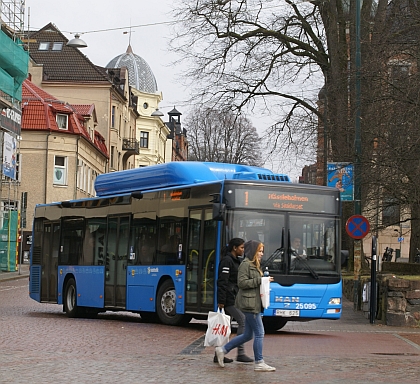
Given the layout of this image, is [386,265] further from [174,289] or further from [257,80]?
[174,289]

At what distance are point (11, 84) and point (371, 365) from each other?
37.6 meters

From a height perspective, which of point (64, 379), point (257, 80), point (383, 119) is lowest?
point (64, 379)

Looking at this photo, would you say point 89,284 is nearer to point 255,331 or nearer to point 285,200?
point 285,200

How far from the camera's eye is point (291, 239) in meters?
17.8

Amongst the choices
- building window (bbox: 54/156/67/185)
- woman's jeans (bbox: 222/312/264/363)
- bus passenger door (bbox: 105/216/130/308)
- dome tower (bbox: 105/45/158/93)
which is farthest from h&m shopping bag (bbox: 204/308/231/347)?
dome tower (bbox: 105/45/158/93)

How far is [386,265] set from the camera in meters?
36.4

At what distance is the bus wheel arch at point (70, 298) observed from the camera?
74.5ft

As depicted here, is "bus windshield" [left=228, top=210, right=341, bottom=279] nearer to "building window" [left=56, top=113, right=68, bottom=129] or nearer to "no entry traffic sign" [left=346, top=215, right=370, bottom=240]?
"no entry traffic sign" [left=346, top=215, right=370, bottom=240]

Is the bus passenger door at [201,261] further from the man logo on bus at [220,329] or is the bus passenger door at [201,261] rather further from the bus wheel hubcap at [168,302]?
the man logo on bus at [220,329]

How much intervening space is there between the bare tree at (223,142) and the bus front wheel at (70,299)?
56.4m

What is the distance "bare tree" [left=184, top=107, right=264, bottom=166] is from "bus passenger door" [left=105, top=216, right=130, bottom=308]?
5786 centimetres

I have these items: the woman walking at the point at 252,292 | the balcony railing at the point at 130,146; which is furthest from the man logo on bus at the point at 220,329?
the balcony railing at the point at 130,146

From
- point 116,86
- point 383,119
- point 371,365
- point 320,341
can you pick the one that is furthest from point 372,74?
point 116,86

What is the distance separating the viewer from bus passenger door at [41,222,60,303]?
23.7 m
